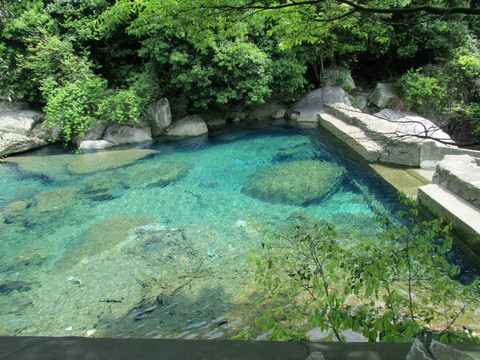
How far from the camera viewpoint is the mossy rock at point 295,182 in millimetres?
6594

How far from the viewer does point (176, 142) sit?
1232cm

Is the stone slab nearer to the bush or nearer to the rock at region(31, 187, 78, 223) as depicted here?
the rock at region(31, 187, 78, 223)

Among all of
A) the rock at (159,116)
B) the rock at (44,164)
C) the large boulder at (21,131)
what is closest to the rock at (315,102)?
the rock at (159,116)

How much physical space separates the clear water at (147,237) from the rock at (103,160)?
10.9 inches

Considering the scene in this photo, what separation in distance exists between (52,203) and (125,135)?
577 centimetres

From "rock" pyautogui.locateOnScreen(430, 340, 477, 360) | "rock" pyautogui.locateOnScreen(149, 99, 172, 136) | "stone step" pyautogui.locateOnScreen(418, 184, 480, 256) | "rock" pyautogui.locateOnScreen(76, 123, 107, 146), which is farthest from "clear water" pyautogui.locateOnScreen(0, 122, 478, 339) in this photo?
"rock" pyautogui.locateOnScreen(149, 99, 172, 136)

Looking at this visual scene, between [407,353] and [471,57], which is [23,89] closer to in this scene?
[407,353]

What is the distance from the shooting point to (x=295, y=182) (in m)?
7.19

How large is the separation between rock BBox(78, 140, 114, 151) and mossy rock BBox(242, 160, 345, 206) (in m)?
6.98

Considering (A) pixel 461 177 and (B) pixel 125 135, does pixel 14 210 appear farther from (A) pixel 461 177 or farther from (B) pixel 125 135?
(A) pixel 461 177

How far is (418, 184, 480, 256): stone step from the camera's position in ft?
13.7

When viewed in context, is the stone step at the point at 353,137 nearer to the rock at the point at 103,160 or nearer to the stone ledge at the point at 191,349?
the stone ledge at the point at 191,349

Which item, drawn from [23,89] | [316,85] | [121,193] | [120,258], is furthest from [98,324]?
[316,85]

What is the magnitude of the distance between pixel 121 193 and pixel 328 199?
16.8 ft
